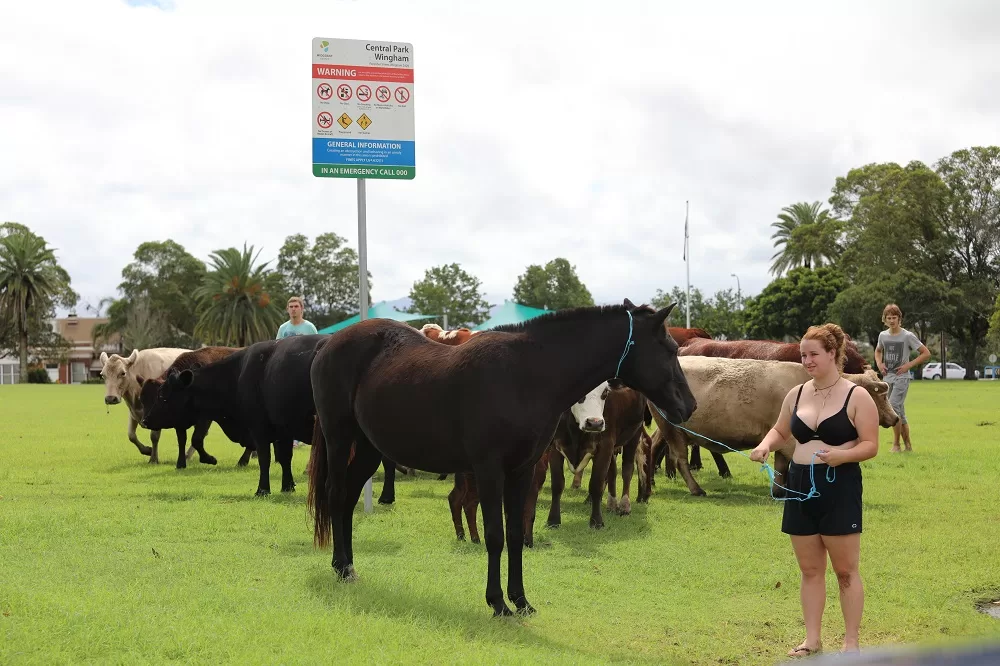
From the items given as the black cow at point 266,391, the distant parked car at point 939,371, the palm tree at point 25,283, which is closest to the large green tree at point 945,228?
the distant parked car at point 939,371

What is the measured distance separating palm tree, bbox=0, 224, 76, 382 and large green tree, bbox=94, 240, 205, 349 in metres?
9.30

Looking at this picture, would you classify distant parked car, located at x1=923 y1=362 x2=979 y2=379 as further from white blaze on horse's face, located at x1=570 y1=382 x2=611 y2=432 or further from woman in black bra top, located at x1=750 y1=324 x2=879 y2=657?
woman in black bra top, located at x1=750 y1=324 x2=879 y2=657

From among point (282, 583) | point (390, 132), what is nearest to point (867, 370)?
point (390, 132)

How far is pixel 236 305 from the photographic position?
75.8 metres

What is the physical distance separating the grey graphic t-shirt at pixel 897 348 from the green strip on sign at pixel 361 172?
8.84m

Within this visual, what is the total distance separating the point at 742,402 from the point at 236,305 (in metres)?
68.7

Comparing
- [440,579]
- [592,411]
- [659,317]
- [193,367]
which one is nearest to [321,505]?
[440,579]

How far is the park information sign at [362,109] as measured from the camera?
10.6m

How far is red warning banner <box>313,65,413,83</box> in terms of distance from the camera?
1065cm

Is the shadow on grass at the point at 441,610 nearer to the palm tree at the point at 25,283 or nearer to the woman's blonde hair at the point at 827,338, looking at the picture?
the woman's blonde hair at the point at 827,338

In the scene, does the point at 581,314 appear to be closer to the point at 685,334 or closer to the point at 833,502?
the point at 833,502

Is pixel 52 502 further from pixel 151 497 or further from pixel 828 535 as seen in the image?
pixel 828 535

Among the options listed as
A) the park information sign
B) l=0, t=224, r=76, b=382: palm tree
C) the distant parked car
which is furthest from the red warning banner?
l=0, t=224, r=76, b=382: palm tree

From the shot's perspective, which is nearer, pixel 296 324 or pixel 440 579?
pixel 440 579
